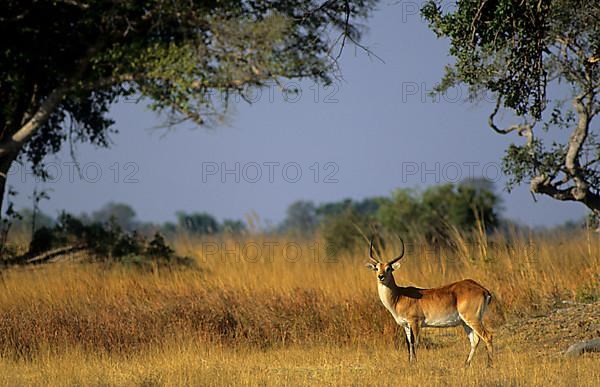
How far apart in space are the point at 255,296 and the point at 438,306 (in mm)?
4228

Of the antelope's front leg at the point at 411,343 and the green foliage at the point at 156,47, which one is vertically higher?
the green foliage at the point at 156,47

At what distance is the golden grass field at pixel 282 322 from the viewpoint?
10523mm

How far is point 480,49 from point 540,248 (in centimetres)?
590

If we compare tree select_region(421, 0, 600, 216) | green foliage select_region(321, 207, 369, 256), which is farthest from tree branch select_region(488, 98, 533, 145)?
green foliage select_region(321, 207, 369, 256)

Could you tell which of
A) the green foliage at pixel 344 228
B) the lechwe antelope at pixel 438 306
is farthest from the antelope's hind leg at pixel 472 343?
the green foliage at pixel 344 228

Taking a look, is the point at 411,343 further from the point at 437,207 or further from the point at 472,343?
the point at 437,207

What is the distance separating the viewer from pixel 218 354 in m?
12.4

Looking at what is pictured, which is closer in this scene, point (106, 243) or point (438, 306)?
point (438, 306)

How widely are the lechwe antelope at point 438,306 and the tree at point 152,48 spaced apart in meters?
3.34

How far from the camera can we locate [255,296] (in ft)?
48.6

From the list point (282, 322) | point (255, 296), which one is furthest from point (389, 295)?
point (255, 296)

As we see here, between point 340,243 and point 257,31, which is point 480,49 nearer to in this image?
point 257,31

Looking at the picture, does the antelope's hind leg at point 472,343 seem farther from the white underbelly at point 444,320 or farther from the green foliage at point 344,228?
the green foliage at point 344,228

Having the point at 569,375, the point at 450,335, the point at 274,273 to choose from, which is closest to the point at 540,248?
the point at 450,335
